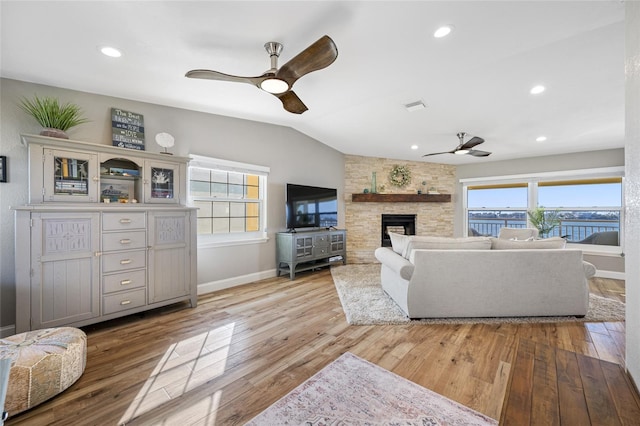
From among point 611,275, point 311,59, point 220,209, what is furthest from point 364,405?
point 611,275

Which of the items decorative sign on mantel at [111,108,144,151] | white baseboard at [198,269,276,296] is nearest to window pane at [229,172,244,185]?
decorative sign on mantel at [111,108,144,151]

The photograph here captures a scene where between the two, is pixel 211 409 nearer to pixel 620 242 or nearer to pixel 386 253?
pixel 386 253

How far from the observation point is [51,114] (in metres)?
2.42

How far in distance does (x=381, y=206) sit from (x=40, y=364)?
571cm

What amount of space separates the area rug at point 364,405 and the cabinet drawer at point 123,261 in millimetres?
2056

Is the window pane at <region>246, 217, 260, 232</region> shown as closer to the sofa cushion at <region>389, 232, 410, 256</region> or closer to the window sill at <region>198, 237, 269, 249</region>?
the window sill at <region>198, 237, 269, 249</region>

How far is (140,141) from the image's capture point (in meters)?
3.04

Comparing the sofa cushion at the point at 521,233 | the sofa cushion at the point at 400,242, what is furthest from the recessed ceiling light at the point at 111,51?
the sofa cushion at the point at 521,233

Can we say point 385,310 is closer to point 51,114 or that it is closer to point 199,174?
point 199,174

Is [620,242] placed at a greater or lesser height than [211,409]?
greater

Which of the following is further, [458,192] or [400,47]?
[458,192]

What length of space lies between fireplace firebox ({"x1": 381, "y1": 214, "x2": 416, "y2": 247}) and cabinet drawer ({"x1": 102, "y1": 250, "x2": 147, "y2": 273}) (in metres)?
4.88

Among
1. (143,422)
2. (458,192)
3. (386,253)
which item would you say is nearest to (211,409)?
(143,422)

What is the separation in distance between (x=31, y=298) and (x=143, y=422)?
1.64m
